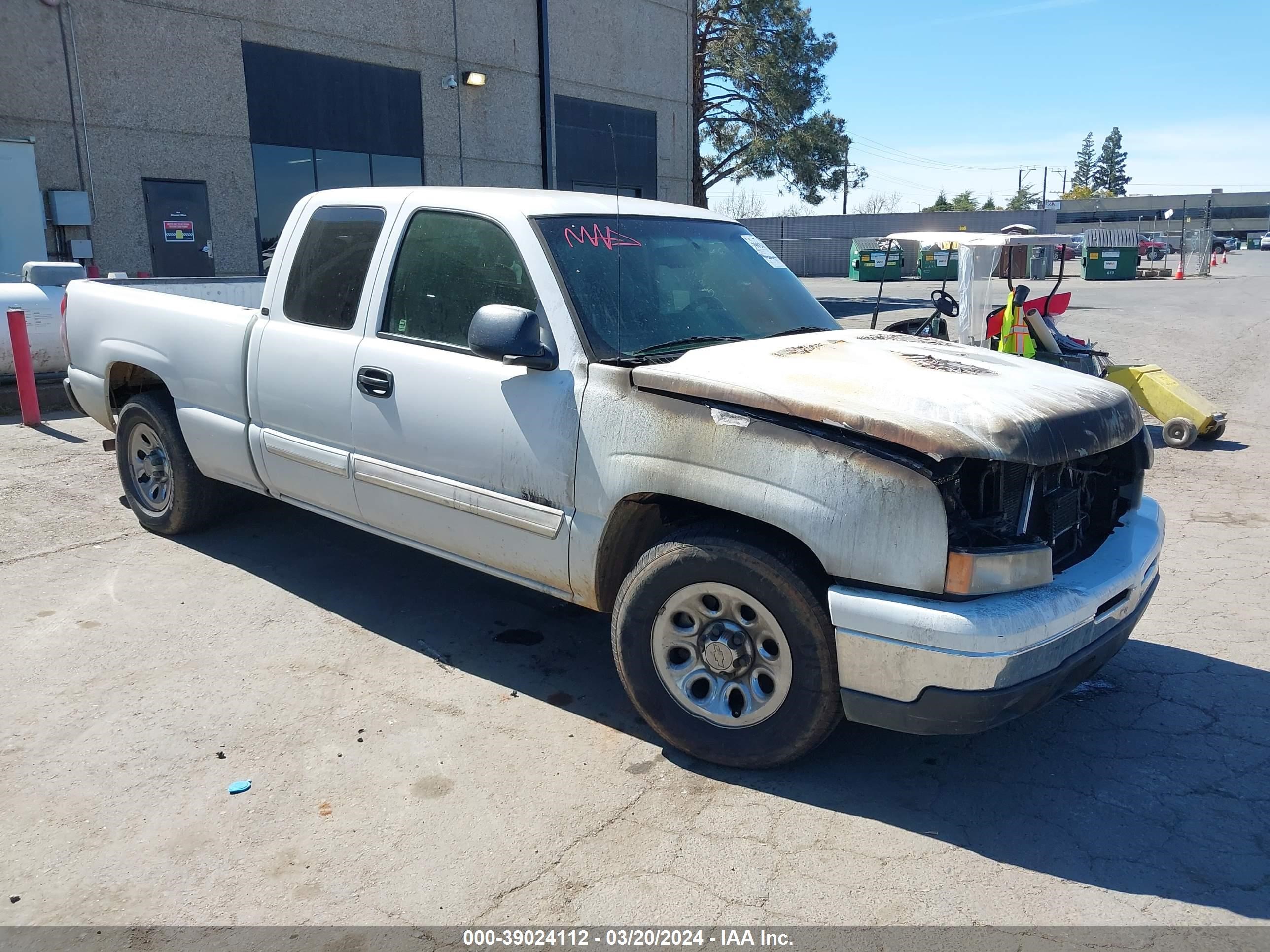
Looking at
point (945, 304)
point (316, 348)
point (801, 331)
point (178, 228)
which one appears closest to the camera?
point (801, 331)

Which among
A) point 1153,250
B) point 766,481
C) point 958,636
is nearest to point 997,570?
point 958,636

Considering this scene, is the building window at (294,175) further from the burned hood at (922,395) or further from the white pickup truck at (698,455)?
the burned hood at (922,395)

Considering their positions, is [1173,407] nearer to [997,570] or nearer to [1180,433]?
[1180,433]

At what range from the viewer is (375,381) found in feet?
14.1

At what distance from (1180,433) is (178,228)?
13662 millimetres

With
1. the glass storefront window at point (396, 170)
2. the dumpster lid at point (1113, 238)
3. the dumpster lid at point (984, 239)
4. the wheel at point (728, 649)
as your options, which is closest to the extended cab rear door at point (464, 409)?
the wheel at point (728, 649)

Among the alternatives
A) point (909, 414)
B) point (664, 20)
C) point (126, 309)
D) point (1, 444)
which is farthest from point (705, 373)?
point (664, 20)

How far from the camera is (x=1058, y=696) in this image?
3.25 metres

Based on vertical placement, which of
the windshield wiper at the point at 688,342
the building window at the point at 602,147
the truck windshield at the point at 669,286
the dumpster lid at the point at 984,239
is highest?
the building window at the point at 602,147

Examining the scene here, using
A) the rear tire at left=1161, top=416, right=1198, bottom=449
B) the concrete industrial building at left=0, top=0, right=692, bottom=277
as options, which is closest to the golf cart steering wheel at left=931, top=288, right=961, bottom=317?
the rear tire at left=1161, top=416, right=1198, bottom=449

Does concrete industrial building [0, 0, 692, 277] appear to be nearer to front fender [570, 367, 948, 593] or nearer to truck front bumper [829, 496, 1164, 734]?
front fender [570, 367, 948, 593]

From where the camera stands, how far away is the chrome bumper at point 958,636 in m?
2.93

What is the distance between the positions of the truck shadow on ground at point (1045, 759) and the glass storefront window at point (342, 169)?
43.3 ft

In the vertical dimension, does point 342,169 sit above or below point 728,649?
above
